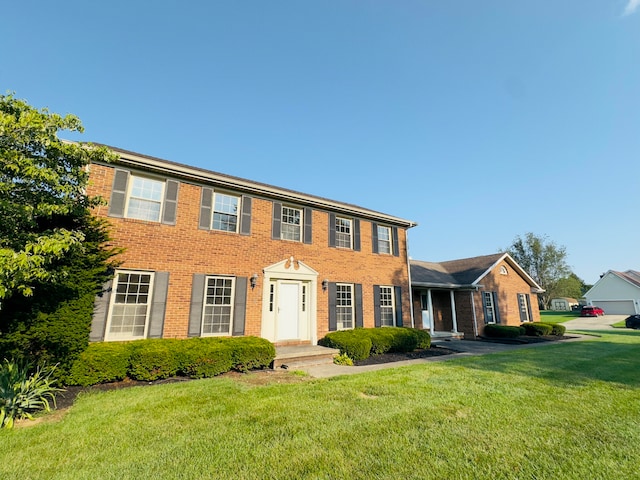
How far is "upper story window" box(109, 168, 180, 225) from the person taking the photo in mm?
8359

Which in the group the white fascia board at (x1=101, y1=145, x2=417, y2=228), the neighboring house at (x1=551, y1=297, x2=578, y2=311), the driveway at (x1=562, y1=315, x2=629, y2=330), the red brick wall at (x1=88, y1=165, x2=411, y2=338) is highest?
the white fascia board at (x1=101, y1=145, x2=417, y2=228)

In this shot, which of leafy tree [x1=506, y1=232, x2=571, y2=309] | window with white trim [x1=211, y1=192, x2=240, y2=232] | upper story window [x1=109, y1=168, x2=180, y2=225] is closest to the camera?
upper story window [x1=109, y1=168, x2=180, y2=225]

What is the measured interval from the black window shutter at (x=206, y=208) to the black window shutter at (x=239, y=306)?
6.58 ft

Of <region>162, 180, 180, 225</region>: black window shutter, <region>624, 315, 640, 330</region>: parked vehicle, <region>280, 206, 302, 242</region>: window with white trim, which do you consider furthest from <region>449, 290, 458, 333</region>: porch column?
<region>624, 315, 640, 330</region>: parked vehicle

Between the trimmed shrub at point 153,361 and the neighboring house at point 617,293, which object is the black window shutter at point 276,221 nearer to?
the trimmed shrub at point 153,361

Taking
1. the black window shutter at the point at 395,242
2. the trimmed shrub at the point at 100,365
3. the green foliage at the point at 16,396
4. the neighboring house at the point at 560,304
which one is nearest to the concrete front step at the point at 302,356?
the trimmed shrub at the point at 100,365

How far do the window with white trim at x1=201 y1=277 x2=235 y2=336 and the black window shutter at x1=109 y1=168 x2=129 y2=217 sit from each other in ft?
10.2

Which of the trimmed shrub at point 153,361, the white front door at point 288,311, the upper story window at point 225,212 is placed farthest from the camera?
the white front door at point 288,311

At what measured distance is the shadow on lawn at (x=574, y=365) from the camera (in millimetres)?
6906

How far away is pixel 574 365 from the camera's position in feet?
27.7

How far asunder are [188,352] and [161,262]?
280cm

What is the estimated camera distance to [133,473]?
300 cm

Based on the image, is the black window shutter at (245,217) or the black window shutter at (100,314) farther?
the black window shutter at (245,217)

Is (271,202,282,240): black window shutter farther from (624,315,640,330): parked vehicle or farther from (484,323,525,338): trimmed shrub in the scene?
(624,315,640,330): parked vehicle
